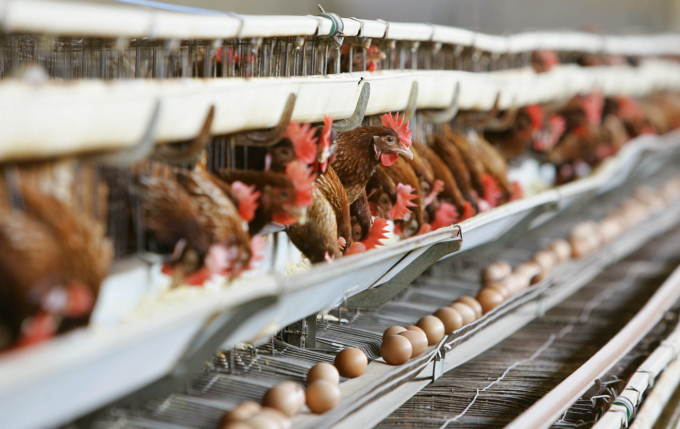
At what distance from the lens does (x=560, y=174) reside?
4234 mm

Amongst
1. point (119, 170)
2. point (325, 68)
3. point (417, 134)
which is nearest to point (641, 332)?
point (417, 134)

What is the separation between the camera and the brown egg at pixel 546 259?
12.0 ft

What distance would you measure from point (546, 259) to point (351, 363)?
6.83 ft

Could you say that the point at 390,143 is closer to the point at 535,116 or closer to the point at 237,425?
the point at 237,425

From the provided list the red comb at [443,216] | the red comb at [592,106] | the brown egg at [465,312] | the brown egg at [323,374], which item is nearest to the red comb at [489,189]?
the red comb at [443,216]

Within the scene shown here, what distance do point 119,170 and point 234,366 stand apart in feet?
2.35

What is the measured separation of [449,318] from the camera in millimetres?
2555

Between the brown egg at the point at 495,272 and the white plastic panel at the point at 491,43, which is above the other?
the white plastic panel at the point at 491,43

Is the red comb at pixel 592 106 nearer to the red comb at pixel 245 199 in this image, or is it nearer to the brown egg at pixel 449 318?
the brown egg at pixel 449 318

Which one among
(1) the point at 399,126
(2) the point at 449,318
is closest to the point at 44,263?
(1) the point at 399,126

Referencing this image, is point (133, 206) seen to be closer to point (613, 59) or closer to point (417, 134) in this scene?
point (417, 134)

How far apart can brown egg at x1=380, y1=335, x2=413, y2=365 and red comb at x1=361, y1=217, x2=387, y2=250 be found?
314 mm

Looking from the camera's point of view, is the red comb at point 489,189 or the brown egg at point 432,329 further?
the red comb at point 489,189

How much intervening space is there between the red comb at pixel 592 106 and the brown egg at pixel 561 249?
820 mm
